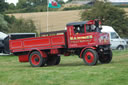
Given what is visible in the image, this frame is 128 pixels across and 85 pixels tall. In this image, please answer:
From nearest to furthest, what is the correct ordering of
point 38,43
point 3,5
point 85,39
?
point 85,39 < point 38,43 < point 3,5

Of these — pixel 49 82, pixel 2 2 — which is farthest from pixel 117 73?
pixel 2 2

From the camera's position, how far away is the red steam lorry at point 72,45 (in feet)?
55.3

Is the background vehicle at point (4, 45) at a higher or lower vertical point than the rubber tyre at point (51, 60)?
higher

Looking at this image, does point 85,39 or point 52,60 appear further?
point 52,60

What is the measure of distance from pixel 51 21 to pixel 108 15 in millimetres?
17488

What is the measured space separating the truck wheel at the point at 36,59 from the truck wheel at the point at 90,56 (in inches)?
96.6

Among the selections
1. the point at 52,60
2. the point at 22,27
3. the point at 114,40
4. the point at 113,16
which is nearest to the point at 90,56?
the point at 52,60

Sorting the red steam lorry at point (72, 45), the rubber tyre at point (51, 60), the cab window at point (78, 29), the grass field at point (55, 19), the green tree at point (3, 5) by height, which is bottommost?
the rubber tyre at point (51, 60)

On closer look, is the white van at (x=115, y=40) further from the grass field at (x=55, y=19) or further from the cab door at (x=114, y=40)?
the grass field at (x=55, y=19)

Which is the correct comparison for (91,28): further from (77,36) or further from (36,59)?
(36,59)

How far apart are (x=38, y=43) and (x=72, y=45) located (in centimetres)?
204

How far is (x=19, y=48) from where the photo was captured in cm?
1881

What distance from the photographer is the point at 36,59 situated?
18297mm

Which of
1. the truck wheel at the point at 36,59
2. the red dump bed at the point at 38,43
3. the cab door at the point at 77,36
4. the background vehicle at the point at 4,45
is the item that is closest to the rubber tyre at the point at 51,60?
the truck wheel at the point at 36,59
